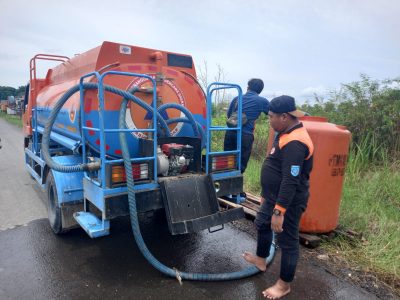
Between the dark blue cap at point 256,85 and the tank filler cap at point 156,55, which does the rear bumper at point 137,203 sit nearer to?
the tank filler cap at point 156,55

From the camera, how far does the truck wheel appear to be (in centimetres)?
407

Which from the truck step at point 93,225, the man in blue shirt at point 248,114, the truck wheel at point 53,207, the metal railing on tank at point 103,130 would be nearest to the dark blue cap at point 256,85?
the man in blue shirt at point 248,114

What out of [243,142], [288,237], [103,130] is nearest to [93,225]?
[103,130]

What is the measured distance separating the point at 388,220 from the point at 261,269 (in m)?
2.02

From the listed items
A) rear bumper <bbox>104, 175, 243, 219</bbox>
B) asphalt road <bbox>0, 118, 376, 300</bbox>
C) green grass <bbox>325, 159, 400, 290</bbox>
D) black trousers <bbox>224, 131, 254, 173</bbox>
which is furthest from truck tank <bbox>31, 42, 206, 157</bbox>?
green grass <bbox>325, 159, 400, 290</bbox>

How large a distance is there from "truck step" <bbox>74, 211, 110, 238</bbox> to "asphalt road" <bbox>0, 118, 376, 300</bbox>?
43 centimetres

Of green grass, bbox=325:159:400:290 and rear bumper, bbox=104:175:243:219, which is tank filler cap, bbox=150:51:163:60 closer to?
rear bumper, bbox=104:175:243:219

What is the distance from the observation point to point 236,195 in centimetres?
428

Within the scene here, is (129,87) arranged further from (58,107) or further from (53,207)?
(53,207)

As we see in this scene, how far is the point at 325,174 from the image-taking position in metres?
3.80

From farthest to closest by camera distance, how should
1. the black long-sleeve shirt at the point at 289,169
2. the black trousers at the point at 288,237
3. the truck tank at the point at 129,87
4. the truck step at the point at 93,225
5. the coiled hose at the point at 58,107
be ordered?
the truck tank at the point at 129,87, the coiled hose at the point at 58,107, the truck step at the point at 93,225, the black trousers at the point at 288,237, the black long-sleeve shirt at the point at 289,169

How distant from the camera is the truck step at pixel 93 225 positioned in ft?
10.5

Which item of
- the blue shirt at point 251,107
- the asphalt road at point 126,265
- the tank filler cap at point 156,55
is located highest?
the tank filler cap at point 156,55

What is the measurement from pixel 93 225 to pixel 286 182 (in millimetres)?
1970
